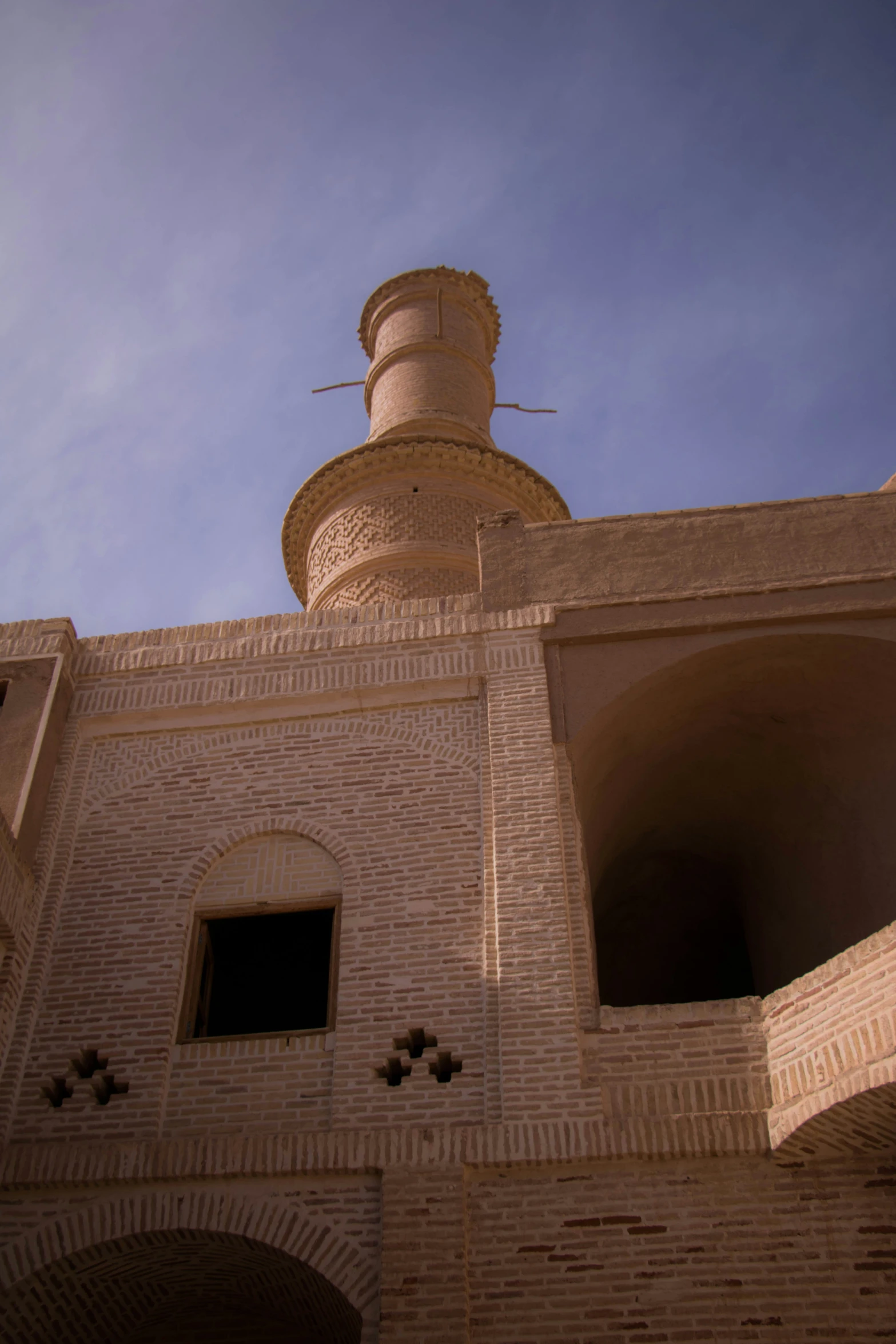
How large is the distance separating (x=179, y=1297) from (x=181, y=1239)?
83 centimetres

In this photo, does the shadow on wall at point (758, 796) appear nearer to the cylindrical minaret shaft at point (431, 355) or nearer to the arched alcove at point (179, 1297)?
the arched alcove at point (179, 1297)

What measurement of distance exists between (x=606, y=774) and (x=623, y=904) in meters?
2.02

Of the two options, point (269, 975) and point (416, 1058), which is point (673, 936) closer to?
point (269, 975)

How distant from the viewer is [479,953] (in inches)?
239

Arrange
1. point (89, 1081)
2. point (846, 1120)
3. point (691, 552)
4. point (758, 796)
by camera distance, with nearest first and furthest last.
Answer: point (846, 1120) → point (89, 1081) → point (691, 552) → point (758, 796)

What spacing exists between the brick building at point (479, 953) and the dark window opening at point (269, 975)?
0.03 metres

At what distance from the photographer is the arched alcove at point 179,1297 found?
5.50 meters

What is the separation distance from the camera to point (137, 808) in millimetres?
6969

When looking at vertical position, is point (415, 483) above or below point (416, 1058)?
above

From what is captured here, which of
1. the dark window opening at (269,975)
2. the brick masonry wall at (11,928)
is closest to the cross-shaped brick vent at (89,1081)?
the brick masonry wall at (11,928)

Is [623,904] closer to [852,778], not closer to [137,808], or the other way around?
[852,778]

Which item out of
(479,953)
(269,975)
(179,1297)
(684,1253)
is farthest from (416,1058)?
(269,975)

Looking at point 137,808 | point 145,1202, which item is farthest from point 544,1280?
point 137,808

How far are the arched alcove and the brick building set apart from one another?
0.03 meters
